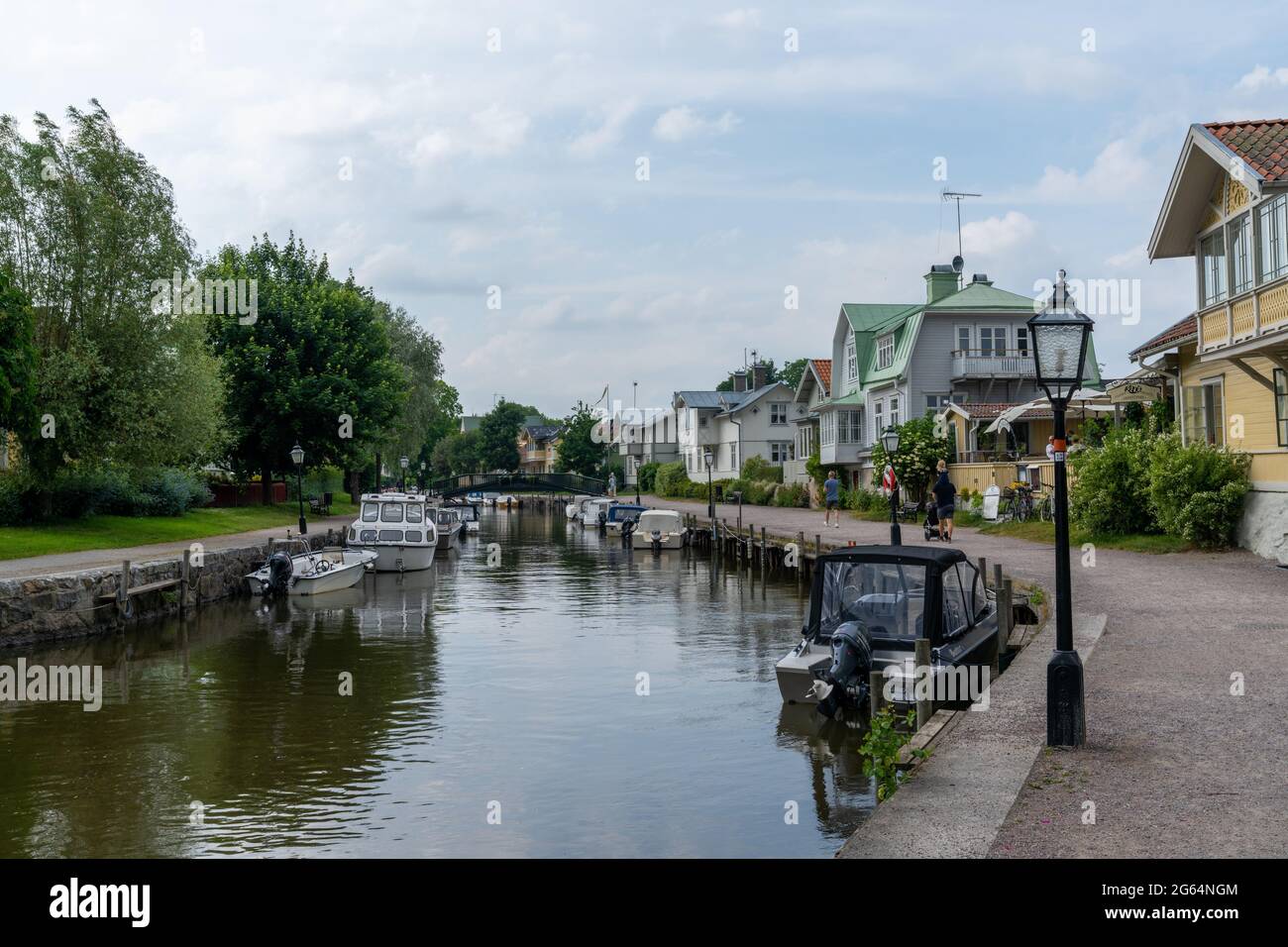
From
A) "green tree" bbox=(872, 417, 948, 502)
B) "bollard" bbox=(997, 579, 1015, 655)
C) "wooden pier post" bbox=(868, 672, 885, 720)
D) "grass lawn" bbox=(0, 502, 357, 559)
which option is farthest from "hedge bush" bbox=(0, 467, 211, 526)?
"wooden pier post" bbox=(868, 672, 885, 720)

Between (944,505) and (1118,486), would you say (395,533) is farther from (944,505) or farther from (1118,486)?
(1118,486)

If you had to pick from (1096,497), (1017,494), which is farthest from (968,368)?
(1096,497)

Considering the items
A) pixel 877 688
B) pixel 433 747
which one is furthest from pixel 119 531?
pixel 877 688

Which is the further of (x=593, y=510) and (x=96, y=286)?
(x=593, y=510)

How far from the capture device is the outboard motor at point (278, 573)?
31.9 m

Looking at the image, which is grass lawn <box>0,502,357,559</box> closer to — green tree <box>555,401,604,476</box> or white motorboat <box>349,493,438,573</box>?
white motorboat <box>349,493,438,573</box>

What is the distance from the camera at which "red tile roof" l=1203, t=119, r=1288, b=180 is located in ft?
72.8

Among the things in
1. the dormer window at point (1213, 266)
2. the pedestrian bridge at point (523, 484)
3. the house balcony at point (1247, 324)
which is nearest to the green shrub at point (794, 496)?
the pedestrian bridge at point (523, 484)

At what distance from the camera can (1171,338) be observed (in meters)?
29.1

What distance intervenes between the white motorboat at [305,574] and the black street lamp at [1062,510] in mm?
26272

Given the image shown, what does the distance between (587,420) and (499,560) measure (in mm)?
79029

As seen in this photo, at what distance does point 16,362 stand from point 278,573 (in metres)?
9.01
